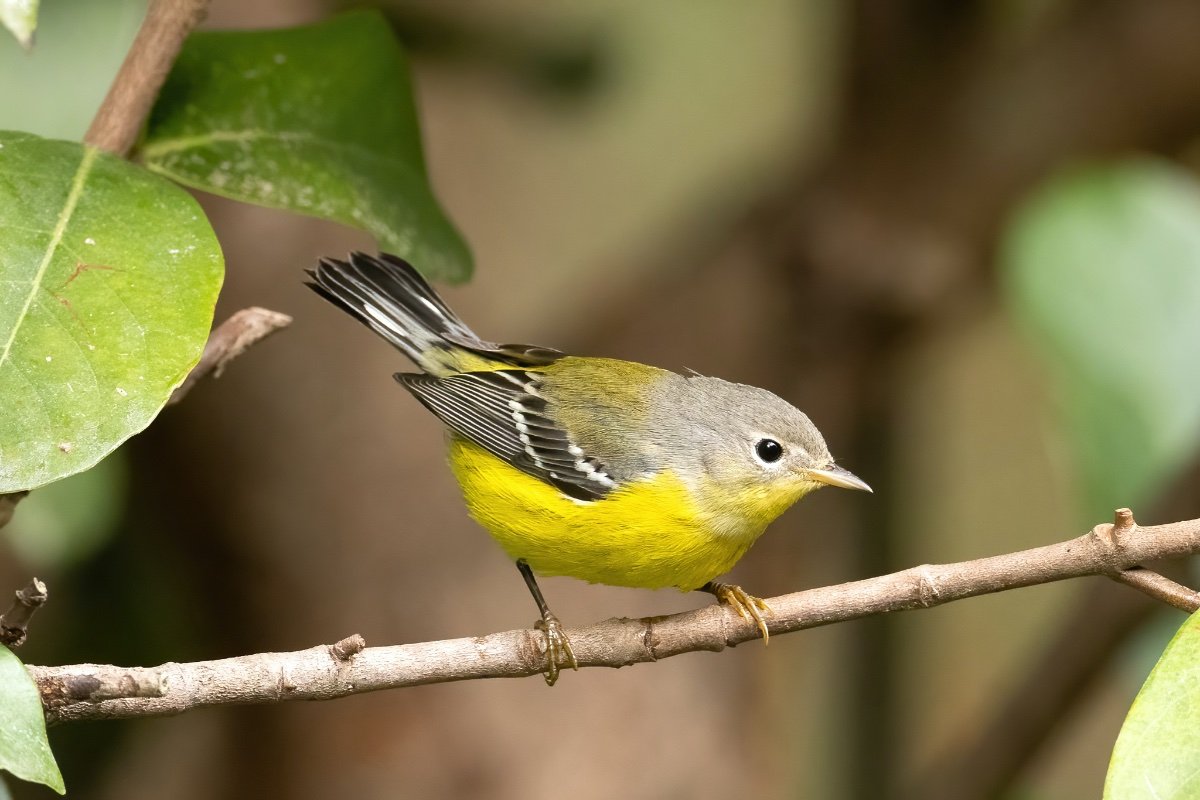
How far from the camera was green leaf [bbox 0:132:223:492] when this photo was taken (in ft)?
4.27

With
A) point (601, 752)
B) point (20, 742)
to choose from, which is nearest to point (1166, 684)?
point (20, 742)

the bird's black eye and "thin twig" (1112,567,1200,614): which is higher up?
"thin twig" (1112,567,1200,614)

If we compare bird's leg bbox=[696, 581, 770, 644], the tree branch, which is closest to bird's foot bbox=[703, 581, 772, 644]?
bird's leg bbox=[696, 581, 770, 644]

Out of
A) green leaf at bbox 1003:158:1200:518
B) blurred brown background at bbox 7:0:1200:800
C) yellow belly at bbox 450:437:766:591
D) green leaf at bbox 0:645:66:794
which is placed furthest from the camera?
blurred brown background at bbox 7:0:1200:800

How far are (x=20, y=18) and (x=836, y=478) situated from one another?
4.86ft

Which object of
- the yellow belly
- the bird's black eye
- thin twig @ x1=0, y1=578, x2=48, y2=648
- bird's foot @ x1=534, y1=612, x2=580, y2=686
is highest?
the bird's black eye

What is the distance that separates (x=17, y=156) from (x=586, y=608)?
2.44 metres

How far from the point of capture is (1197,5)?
11.8 feet

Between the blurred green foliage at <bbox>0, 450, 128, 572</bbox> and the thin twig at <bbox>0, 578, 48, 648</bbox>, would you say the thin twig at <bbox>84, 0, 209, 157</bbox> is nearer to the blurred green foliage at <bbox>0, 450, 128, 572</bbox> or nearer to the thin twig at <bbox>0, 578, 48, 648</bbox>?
the thin twig at <bbox>0, 578, 48, 648</bbox>

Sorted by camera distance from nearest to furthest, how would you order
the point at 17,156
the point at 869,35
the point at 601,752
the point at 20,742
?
the point at 20,742 → the point at 17,156 → the point at 601,752 → the point at 869,35

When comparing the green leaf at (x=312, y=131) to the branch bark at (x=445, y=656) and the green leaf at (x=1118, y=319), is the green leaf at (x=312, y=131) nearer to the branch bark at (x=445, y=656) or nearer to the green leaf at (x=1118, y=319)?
the branch bark at (x=445, y=656)

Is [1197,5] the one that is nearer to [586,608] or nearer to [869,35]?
[869,35]

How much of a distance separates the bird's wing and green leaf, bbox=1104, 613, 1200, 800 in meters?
1.11

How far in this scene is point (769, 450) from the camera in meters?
2.26
